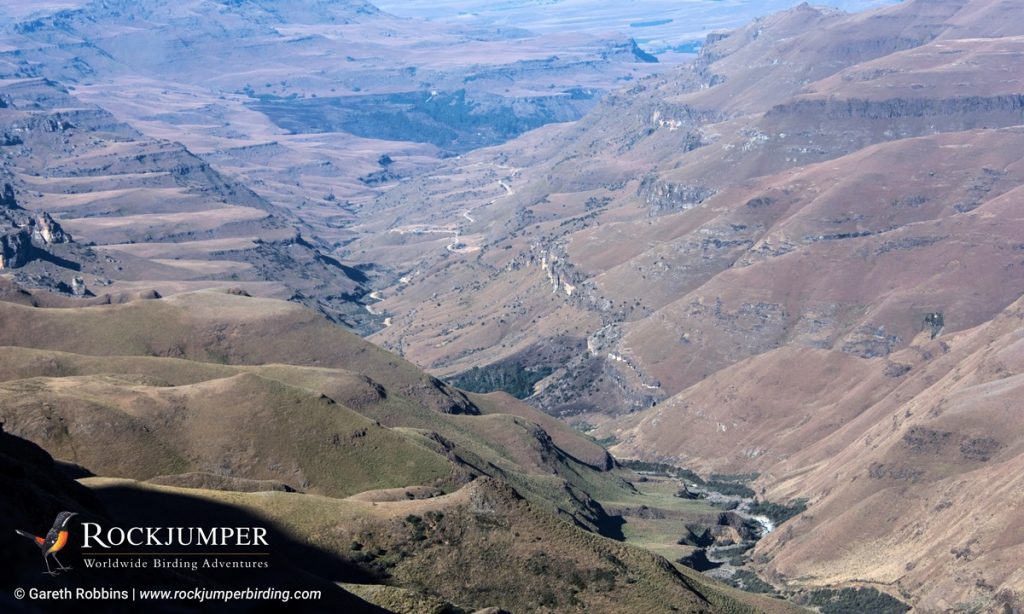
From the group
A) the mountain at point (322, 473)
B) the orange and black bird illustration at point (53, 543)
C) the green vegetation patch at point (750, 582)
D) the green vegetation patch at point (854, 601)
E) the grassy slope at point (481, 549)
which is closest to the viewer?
the orange and black bird illustration at point (53, 543)

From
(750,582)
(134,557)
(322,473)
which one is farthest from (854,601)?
(134,557)

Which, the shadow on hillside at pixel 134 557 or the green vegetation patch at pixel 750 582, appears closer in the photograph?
the shadow on hillside at pixel 134 557

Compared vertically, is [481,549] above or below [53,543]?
below

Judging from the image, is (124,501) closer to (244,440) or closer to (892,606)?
(244,440)

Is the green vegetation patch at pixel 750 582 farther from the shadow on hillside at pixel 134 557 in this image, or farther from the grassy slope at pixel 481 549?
the shadow on hillside at pixel 134 557

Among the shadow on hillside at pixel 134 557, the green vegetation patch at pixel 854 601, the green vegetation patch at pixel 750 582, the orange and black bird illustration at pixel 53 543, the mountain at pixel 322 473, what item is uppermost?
the orange and black bird illustration at pixel 53 543

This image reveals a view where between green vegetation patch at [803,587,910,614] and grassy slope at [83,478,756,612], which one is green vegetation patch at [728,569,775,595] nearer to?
green vegetation patch at [803,587,910,614]

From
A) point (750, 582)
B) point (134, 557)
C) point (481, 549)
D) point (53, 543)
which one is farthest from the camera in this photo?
point (750, 582)

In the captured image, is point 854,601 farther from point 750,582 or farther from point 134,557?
point 134,557

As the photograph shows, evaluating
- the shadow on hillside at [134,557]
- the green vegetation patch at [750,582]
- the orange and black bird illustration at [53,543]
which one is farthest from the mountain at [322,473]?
the green vegetation patch at [750,582]

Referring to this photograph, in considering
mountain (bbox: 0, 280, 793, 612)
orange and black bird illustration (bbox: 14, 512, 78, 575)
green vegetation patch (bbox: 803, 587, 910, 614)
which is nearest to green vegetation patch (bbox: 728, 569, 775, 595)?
green vegetation patch (bbox: 803, 587, 910, 614)

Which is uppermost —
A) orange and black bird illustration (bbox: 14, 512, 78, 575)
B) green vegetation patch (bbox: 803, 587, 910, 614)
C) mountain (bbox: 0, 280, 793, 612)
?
orange and black bird illustration (bbox: 14, 512, 78, 575)

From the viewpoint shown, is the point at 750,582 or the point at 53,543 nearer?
the point at 53,543
